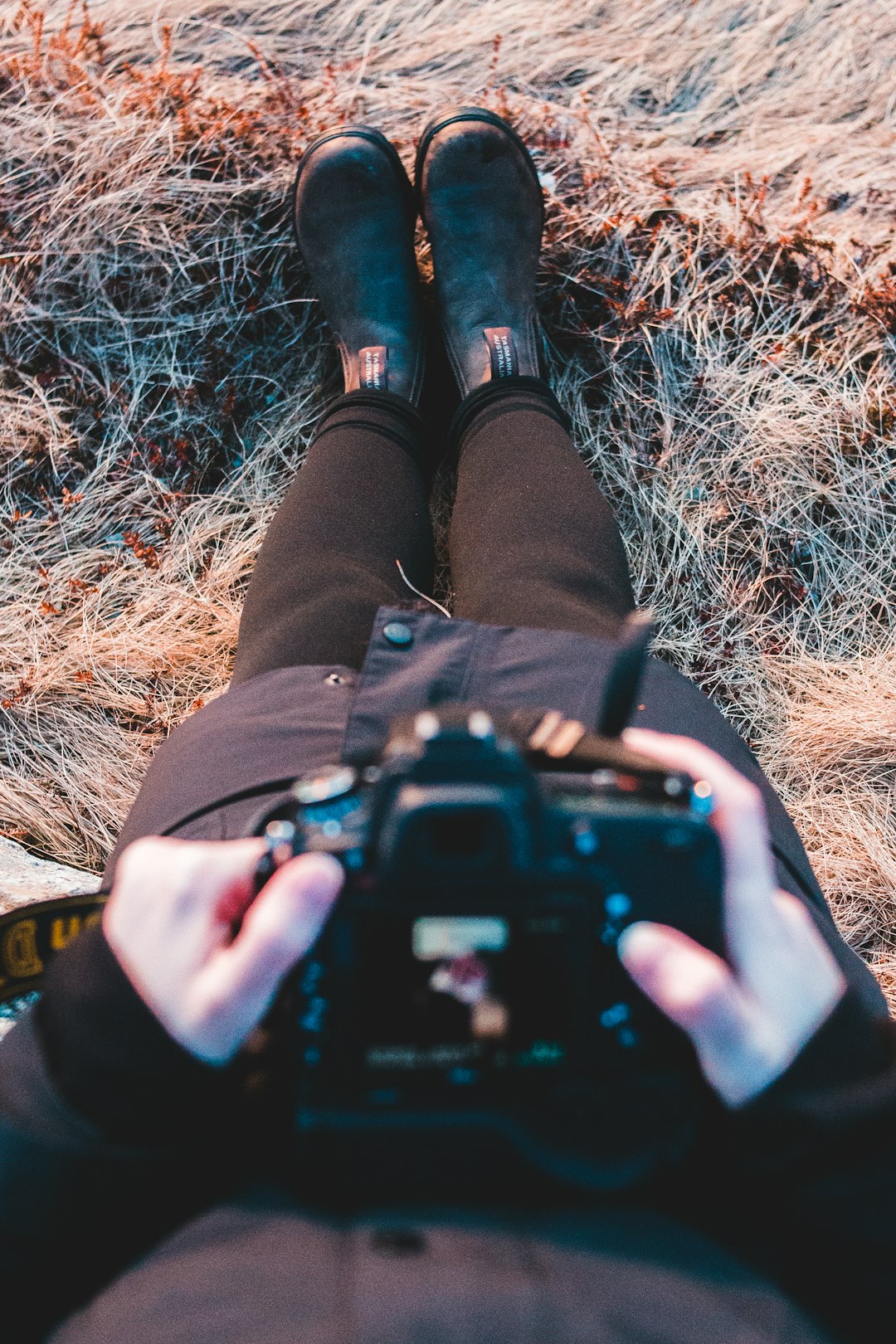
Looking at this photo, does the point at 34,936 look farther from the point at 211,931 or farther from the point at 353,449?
the point at 353,449

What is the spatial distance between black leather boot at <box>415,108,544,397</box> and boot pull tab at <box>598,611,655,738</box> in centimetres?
111

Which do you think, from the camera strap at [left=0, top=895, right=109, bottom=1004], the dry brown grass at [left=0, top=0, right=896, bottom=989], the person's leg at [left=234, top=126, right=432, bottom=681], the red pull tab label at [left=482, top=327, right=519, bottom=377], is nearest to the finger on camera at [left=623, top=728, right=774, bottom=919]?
the person's leg at [left=234, top=126, right=432, bottom=681]

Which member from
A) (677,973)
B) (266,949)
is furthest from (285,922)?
(677,973)

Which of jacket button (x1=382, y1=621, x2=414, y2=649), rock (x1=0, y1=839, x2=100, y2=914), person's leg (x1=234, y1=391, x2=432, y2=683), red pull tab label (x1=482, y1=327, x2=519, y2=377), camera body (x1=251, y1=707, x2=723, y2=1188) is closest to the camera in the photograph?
camera body (x1=251, y1=707, x2=723, y2=1188)

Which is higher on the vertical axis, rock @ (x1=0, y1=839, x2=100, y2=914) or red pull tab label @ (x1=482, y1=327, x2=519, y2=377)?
red pull tab label @ (x1=482, y1=327, x2=519, y2=377)

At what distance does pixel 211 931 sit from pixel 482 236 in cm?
149

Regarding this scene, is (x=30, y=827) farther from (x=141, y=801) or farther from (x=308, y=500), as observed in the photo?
(x=308, y=500)

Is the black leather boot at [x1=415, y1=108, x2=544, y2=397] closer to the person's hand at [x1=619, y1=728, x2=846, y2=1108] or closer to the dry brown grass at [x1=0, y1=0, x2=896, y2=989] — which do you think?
the dry brown grass at [x1=0, y1=0, x2=896, y2=989]

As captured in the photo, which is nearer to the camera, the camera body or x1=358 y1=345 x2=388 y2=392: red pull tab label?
the camera body

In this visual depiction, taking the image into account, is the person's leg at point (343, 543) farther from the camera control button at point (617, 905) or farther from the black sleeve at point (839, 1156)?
the black sleeve at point (839, 1156)

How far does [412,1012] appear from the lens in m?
0.69

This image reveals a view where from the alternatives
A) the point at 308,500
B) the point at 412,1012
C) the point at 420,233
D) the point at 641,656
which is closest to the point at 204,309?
the point at 420,233

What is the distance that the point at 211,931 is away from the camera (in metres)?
0.67

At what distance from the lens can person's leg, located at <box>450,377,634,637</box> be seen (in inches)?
47.1
